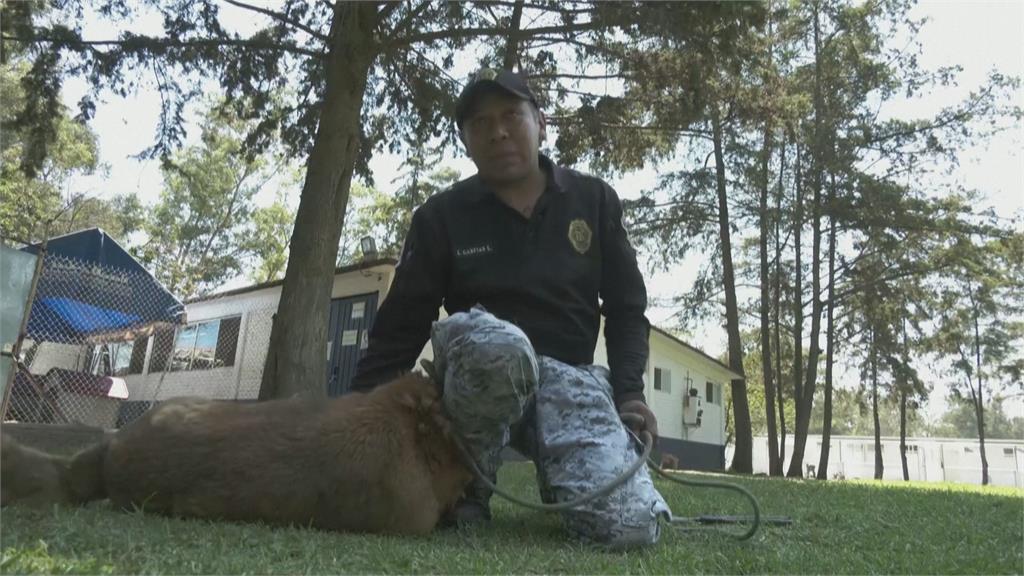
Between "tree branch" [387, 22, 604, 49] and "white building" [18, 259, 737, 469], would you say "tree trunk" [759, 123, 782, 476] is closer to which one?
"white building" [18, 259, 737, 469]

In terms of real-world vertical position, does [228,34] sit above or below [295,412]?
above

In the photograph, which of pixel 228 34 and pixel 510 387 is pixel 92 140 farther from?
pixel 510 387

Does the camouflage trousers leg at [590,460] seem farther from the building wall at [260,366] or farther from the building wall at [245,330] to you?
the building wall at [245,330]

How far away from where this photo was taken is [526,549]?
2.24 metres

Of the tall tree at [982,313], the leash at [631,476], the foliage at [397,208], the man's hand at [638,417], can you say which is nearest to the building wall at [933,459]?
the tall tree at [982,313]

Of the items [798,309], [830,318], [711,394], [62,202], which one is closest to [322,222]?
[798,309]

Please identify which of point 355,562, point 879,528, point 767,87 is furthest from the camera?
point 767,87

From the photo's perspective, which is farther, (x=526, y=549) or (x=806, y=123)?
(x=806, y=123)

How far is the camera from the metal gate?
15.4 meters

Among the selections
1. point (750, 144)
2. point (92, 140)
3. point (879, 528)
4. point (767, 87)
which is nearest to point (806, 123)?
point (750, 144)

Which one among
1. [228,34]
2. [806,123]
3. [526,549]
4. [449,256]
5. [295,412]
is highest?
[806,123]

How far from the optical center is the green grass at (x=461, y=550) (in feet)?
5.42

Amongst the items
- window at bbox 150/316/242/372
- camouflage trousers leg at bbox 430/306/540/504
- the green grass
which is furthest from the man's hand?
window at bbox 150/316/242/372

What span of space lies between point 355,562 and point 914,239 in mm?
22788
